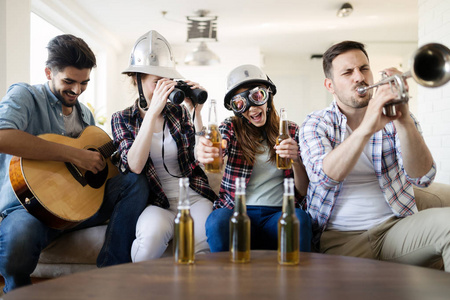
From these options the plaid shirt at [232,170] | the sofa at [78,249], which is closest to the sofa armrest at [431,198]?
the sofa at [78,249]

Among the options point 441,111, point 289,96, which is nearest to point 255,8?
point 441,111

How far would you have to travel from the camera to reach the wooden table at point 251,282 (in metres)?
0.91

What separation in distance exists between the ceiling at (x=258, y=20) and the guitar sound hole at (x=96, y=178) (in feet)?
11.5

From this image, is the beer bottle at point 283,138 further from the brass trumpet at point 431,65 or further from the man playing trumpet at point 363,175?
the brass trumpet at point 431,65

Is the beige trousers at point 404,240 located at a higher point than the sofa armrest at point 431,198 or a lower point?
lower

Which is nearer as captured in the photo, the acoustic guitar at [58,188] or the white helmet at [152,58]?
the acoustic guitar at [58,188]

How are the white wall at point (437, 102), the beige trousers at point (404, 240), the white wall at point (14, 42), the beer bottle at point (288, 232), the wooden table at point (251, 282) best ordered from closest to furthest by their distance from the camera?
the wooden table at point (251, 282) < the beer bottle at point (288, 232) < the beige trousers at point (404, 240) < the white wall at point (437, 102) < the white wall at point (14, 42)

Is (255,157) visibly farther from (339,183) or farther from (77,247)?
(77,247)

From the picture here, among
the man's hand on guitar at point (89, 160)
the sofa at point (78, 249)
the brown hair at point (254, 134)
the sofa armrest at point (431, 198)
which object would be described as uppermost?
the brown hair at point (254, 134)

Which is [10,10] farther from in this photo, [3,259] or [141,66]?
[3,259]

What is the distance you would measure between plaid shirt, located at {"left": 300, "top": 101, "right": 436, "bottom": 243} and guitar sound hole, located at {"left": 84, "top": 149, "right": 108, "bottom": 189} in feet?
3.53

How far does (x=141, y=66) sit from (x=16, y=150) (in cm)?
77

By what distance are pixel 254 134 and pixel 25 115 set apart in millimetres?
1142

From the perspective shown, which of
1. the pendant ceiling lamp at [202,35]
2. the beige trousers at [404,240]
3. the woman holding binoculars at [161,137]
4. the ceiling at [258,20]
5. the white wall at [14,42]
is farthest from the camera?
the pendant ceiling lamp at [202,35]
